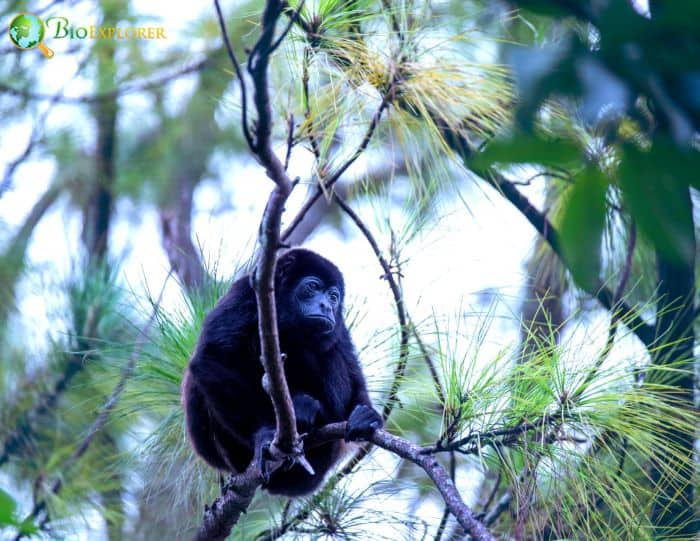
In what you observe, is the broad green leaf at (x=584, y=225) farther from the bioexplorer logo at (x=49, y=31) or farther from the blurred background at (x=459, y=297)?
the bioexplorer logo at (x=49, y=31)

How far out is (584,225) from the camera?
89cm

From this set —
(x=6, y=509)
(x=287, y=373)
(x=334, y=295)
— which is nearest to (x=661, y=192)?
(x=6, y=509)

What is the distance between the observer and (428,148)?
3861 mm

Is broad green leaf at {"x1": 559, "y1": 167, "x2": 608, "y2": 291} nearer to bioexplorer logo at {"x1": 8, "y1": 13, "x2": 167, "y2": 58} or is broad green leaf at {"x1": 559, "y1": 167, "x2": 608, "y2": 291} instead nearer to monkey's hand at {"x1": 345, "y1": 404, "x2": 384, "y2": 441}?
monkey's hand at {"x1": 345, "y1": 404, "x2": 384, "y2": 441}

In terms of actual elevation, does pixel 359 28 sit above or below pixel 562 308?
above

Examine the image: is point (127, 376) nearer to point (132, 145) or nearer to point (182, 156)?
point (182, 156)

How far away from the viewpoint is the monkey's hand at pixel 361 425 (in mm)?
2975

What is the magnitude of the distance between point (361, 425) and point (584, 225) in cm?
220

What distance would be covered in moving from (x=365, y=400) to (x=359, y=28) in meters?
1.73

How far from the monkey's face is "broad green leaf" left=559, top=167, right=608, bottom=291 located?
9.53 feet

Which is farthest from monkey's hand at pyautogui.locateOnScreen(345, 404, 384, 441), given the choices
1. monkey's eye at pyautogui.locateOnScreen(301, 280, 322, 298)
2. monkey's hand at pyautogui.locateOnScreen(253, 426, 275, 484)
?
monkey's eye at pyautogui.locateOnScreen(301, 280, 322, 298)

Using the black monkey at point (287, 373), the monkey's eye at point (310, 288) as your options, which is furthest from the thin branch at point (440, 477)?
the monkey's eye at point (310, 288)

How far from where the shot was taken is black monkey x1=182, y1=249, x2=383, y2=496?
345 centimetres

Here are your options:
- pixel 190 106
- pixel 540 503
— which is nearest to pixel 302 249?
pixel 540 503
